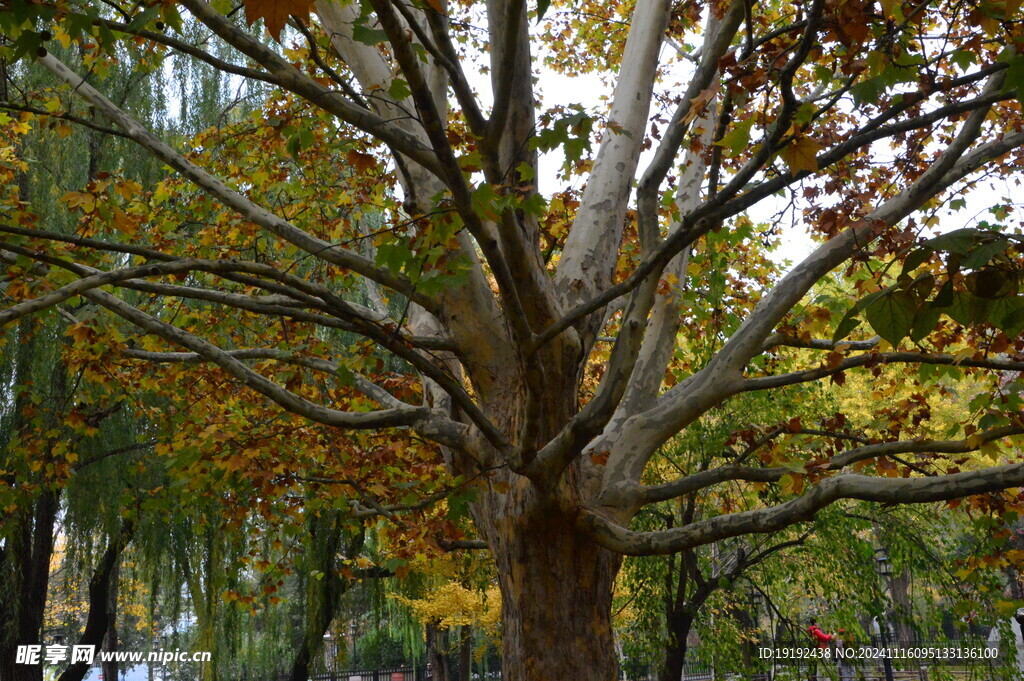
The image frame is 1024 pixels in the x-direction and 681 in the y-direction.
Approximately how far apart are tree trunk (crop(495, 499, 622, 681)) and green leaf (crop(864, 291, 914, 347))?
2537 millimetres

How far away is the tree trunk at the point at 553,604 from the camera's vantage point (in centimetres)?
398

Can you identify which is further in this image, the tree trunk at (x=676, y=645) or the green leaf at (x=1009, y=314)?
the tree trunk at (x=676, y=645)

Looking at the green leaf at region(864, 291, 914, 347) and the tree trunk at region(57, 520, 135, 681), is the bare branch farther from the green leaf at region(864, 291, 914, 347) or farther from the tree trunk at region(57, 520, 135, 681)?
the tree trunk at region(57, 520, 135, 681)

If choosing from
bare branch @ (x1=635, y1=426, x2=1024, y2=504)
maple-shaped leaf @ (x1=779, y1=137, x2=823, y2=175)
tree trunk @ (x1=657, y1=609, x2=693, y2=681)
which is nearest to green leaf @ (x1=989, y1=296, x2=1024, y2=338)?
maple-shaped leaf @ (x1=779, y1=137, x2=823, y2=175)

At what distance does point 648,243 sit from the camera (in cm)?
411

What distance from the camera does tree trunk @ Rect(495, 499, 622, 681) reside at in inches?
157

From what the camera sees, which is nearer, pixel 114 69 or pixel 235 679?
pixel 114 69

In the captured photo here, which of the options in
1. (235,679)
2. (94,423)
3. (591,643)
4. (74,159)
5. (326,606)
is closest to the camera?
(591,643)

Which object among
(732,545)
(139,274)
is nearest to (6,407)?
(139,274)

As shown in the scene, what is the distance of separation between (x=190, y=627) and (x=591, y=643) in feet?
35.1

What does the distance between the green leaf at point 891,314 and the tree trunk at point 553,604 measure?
2.54m

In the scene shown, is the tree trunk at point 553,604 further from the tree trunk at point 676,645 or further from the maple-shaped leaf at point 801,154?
the tree trunk at point 676,645

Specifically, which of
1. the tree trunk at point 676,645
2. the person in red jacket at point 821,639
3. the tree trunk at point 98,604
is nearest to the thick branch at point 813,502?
the tree trunk at point 676,645

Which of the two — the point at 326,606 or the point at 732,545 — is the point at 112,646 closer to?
the point at 326,606
